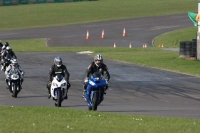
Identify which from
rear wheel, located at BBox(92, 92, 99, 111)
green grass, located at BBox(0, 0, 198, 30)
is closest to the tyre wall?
rear wheel, located at BBox(92, 92, 99, 111)

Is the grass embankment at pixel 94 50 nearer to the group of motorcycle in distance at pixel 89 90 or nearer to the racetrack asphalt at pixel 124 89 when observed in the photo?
the group of motorcycle in distance at pixel 89 90

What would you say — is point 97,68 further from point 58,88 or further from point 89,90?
point 58,88

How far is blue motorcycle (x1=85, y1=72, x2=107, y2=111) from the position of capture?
1602cm

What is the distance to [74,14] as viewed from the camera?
69.6 metres

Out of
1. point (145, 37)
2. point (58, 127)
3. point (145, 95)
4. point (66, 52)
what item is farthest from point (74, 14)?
point (58, 127)

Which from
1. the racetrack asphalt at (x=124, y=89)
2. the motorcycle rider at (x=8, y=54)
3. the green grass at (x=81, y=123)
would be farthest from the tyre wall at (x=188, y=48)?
the green grass at (x=81, y=123)

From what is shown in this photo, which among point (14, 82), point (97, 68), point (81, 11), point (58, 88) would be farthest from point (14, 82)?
point (81, 11)

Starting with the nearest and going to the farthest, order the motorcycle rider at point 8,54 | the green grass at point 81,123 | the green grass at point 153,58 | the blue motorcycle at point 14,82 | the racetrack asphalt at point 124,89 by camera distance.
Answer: the green grass at point 81,123 → the racetrack asphalt at point 124,89 → the blue motorcycle at point 14,82 → the motorcycle rider at point 8,54 → the green grass at point 153,58

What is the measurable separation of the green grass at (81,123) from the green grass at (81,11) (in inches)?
1936

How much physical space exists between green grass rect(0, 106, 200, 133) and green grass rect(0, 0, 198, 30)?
49.2 m

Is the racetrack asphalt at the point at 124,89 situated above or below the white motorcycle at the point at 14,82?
below

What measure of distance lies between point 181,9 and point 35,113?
6256 centimetres

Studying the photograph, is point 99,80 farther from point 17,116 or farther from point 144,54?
point 144,54

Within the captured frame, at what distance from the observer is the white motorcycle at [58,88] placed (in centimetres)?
1716
